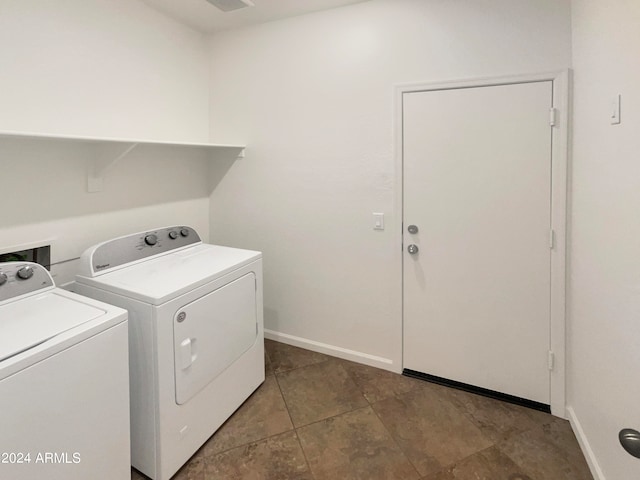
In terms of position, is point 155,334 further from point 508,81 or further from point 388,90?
point 508,81

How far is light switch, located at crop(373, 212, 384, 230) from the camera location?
2.43m

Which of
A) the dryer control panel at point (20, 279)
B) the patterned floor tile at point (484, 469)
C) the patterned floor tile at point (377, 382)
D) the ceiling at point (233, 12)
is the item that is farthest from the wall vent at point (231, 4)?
the patterned floor tile at point (484, 469)

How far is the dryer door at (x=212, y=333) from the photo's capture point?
1.66m

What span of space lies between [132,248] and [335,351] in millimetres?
1584

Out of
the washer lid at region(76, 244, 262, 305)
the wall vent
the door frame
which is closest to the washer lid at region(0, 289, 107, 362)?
the washer lid at region(76, 244, 262, 305)

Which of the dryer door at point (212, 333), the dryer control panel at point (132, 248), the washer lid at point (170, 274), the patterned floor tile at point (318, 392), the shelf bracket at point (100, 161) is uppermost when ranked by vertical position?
the shelf bracket at point (100, 161)

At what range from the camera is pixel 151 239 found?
2178 mm

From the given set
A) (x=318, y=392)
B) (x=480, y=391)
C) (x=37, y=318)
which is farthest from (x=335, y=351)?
(x=37, y=318)

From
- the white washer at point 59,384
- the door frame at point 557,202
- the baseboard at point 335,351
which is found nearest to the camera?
the white washer at point 59,384

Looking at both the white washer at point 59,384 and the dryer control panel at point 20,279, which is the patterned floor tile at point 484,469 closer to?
the white washer at point 59,384

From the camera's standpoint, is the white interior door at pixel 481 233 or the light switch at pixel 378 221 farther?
the light switch at pixel 378 221

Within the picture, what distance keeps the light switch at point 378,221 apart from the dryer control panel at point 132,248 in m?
1.24

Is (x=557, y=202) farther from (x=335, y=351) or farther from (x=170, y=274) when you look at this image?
(x=170, y=274)

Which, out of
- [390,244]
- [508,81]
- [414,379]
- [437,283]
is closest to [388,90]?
[508,81]
